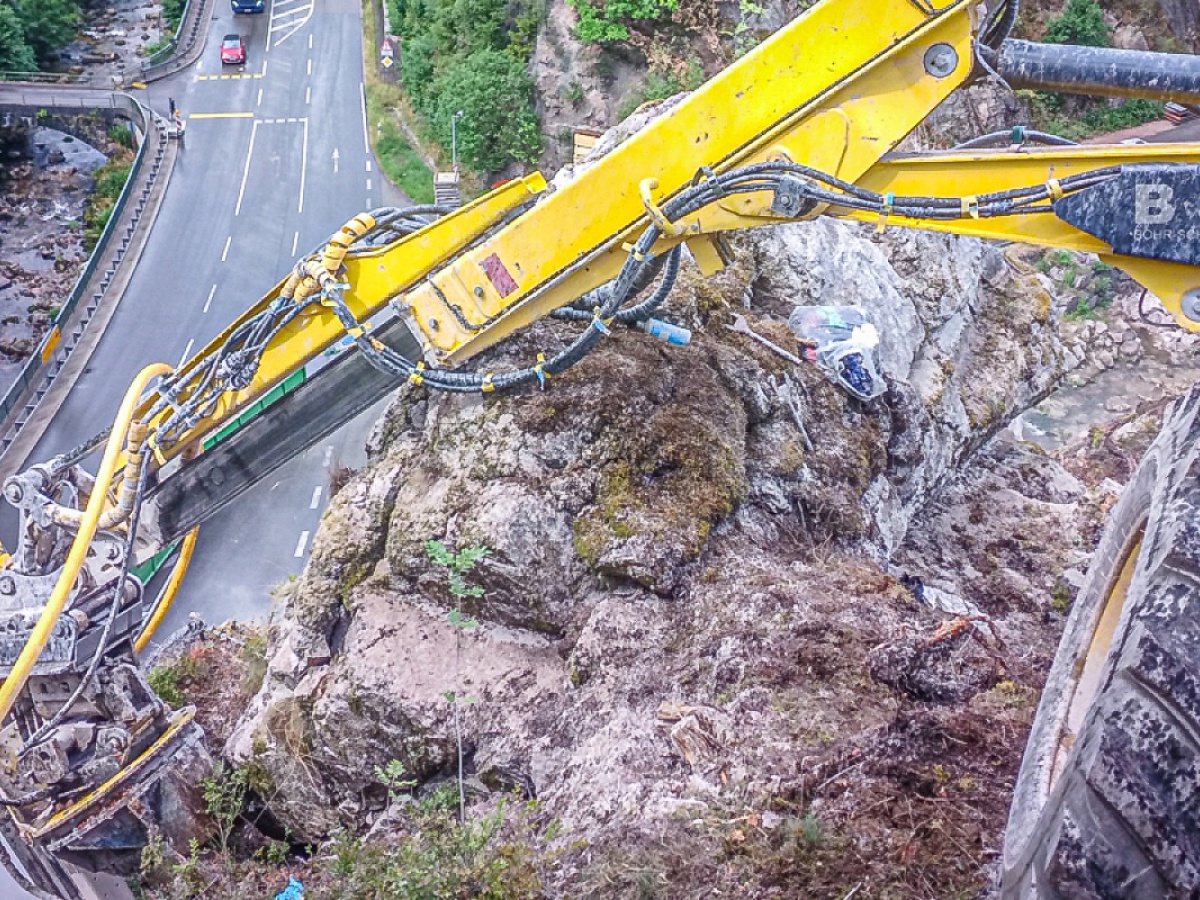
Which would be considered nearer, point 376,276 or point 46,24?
point 376,276

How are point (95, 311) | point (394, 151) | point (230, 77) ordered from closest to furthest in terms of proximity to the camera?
point (95, 311), point (394, 151), point (230, 77)

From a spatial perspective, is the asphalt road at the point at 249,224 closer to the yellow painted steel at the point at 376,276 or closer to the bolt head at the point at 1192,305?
the yellow painted steel at the point at 376,276

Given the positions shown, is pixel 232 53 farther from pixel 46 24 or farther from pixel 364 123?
pixel 364 123

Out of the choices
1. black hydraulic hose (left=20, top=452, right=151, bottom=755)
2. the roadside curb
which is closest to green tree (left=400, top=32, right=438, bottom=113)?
the roadside curb

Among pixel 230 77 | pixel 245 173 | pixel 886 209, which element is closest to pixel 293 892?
pixel 886 209

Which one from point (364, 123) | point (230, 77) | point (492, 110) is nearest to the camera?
point (492, 110)

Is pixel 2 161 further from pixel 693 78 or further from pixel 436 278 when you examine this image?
pixel 436 278
